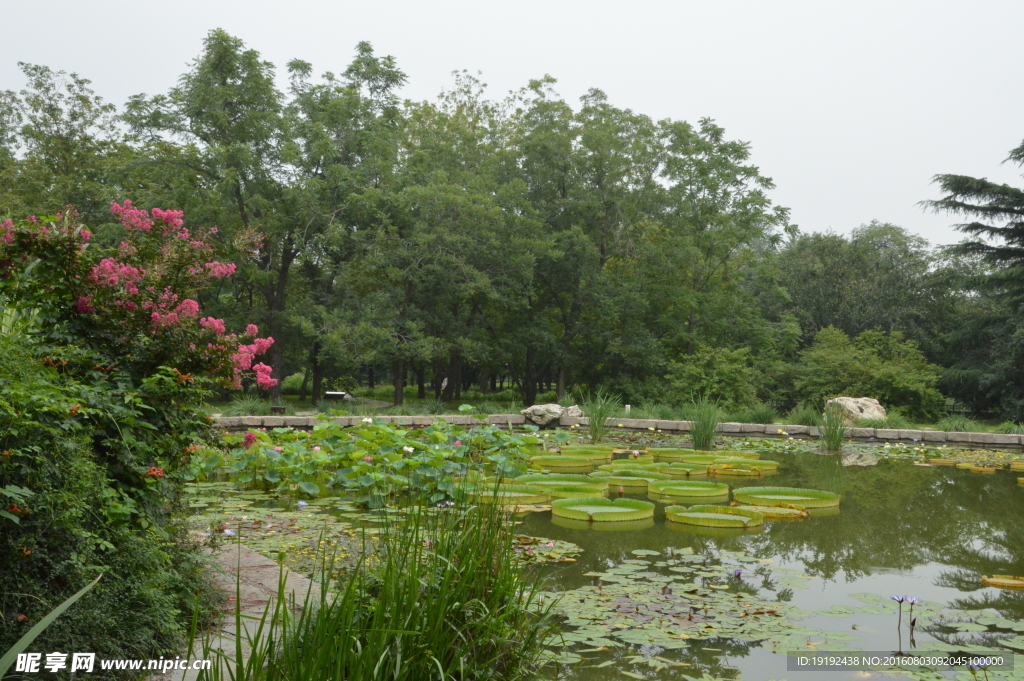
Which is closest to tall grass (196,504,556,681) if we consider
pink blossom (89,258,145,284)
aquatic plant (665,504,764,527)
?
pink blossom (89,258,145,284)

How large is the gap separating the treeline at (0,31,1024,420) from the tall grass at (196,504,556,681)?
42.9ft

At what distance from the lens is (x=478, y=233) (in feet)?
58.3

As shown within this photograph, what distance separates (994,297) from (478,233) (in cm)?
1377

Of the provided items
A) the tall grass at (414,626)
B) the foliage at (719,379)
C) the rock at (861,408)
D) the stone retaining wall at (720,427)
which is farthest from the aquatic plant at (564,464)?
the foliage at (719,379)

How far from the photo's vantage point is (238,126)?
1695 centimetres

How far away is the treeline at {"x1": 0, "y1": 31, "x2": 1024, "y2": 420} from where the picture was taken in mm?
16594

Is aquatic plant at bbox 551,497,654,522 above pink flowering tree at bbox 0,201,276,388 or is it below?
below

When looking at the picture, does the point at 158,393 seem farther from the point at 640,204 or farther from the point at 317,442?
the point at 640,204

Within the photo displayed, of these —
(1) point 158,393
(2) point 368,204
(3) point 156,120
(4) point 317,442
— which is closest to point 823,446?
(4) point 317,442

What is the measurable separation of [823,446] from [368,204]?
10642 mm

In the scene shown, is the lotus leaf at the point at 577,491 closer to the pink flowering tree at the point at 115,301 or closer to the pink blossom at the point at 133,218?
the pink flowering tree at the point at 115,301

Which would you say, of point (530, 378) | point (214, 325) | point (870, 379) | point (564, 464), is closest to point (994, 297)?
point (870, 379)

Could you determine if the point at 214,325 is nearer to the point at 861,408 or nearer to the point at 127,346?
the point at 127,346

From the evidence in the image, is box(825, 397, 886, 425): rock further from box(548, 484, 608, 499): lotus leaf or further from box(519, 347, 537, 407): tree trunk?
box(519, 347, 537, 407): tree trunk
